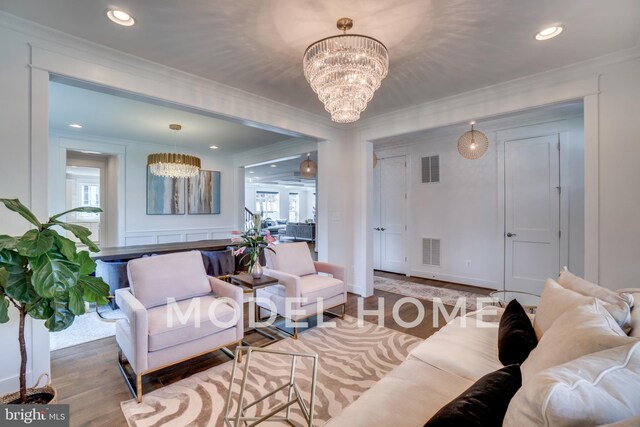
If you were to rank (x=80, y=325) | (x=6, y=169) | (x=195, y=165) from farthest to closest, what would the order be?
(x=195, y=165)
(x=80, y=325)
(x=6, y=169)

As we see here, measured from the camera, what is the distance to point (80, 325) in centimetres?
342

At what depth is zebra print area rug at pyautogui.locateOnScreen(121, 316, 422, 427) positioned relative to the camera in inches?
75.7

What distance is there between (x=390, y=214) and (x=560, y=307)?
480cm

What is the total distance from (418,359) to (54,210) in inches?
252

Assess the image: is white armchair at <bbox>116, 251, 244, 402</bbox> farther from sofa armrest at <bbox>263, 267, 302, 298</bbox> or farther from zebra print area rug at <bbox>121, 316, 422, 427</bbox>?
sofa armrest at <bbox>263, 267, 302, 298</bbox>

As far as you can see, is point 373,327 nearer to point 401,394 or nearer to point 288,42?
point 401,394

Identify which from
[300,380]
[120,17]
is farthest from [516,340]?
[120,17]

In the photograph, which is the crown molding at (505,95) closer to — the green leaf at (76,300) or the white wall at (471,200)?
the white wall at (471,200)

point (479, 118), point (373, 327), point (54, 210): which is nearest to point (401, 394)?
point (373, 327)

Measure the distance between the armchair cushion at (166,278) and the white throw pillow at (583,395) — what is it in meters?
2.62

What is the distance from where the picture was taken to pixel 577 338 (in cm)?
103

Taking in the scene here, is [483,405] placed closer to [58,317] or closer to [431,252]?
[58,317]

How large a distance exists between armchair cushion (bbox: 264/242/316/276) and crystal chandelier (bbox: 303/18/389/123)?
195cm

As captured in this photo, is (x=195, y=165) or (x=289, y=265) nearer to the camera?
(x=289, y=265)
